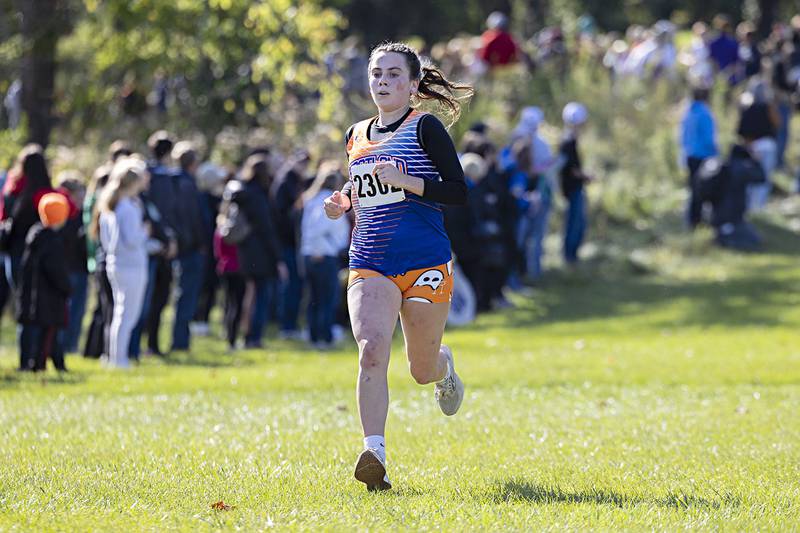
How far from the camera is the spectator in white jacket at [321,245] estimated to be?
16.5m

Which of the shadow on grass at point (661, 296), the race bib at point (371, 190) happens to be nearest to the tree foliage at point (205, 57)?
the shadow on grass at point (661, 296)

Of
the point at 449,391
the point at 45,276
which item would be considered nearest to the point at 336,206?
the point at 449,391

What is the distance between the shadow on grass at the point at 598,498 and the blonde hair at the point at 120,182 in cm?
745

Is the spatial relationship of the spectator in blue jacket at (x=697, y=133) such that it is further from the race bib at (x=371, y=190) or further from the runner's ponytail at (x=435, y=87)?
the race bib at (x=371, y=190)

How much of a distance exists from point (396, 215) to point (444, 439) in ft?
7.73

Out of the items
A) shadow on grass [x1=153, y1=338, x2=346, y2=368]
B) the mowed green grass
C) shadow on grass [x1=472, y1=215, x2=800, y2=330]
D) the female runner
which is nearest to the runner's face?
the female runner

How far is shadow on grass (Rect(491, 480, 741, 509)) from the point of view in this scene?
6.70m

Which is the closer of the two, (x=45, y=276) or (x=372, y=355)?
(x=372, y=355)

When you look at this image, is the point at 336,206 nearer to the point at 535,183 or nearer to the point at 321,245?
the point at 321,245

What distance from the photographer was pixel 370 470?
6.87 m

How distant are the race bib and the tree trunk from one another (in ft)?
52.8

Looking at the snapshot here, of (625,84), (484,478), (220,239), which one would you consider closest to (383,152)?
(484,478)

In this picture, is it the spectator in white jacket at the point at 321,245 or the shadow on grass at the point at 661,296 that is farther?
the shadow on grass at the point at 661,296

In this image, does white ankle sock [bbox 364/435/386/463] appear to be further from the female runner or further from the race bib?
the race bib
